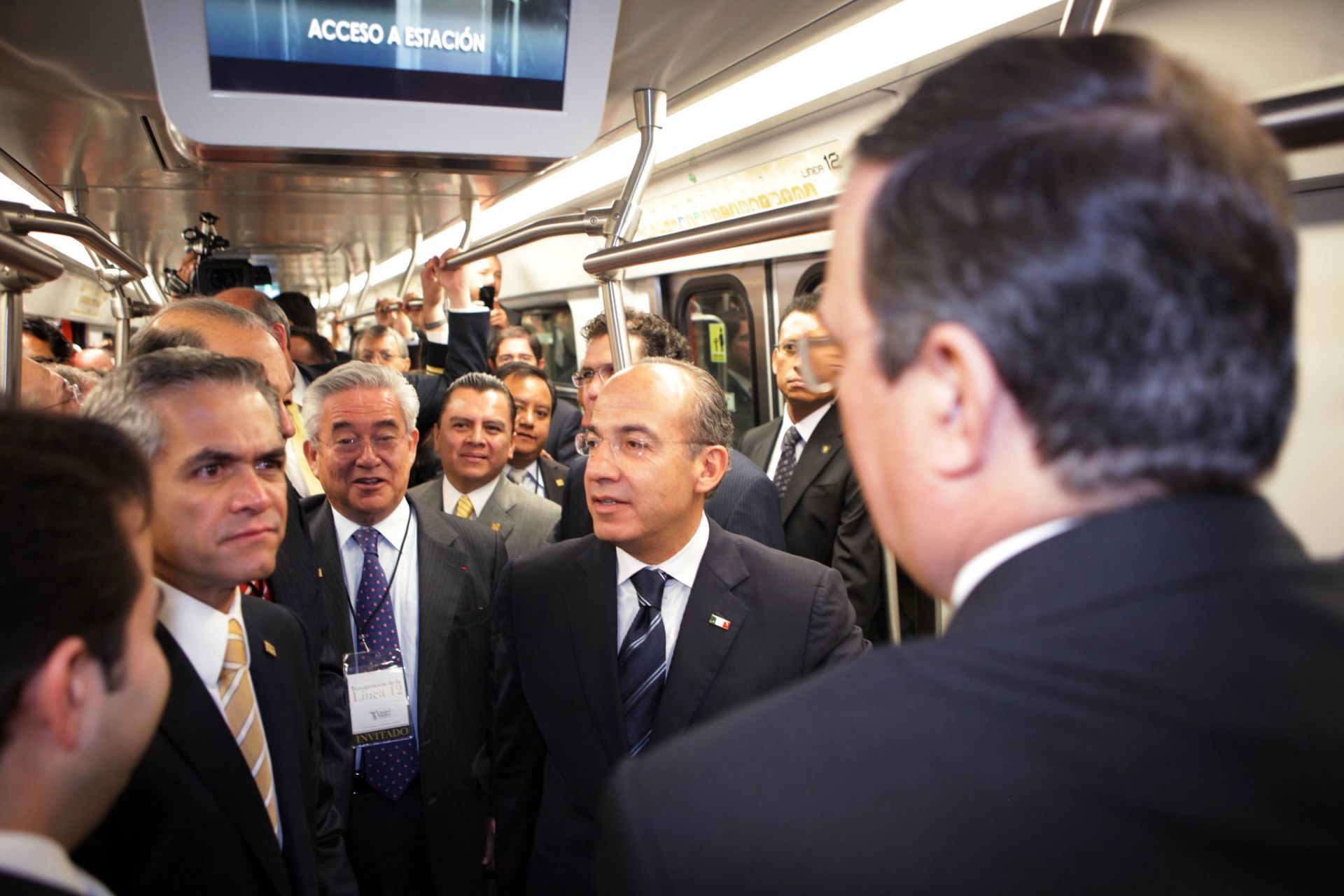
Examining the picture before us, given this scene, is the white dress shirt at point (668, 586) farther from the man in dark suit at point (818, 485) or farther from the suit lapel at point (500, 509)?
the suit lapel at point (500, 509)

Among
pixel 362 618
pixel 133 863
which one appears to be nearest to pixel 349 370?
pixel 362 618

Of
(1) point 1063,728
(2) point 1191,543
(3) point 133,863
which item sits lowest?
(3) point 133,863

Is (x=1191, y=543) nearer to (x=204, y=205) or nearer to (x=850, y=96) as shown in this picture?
(x=850, y=96)

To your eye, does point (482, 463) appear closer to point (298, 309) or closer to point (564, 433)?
point (564, 433)

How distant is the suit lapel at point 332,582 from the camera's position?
2580 millimetres

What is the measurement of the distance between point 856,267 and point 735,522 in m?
2.40

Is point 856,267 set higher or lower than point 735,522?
higher

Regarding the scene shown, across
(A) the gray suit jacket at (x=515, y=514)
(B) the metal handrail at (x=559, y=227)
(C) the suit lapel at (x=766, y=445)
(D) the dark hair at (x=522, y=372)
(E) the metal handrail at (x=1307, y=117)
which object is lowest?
(A) the gray suit jacket at (x=515, y=514)

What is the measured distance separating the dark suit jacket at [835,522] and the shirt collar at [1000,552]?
2.98 m

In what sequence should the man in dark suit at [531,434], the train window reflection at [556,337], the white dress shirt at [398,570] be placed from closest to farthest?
the white dress shirt at [398,570] → the man in dark suit at [531,434] → the train window reflection at [556,337]

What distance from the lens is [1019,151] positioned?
0.64m

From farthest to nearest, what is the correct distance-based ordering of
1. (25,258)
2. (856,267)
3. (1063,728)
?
(25,258) → (856,267) → (1063,728)

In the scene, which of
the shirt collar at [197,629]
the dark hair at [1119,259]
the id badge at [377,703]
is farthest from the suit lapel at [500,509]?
the dark hair at [1119,259]

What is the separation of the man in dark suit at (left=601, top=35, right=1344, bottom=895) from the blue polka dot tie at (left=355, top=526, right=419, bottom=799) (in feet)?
6.76
